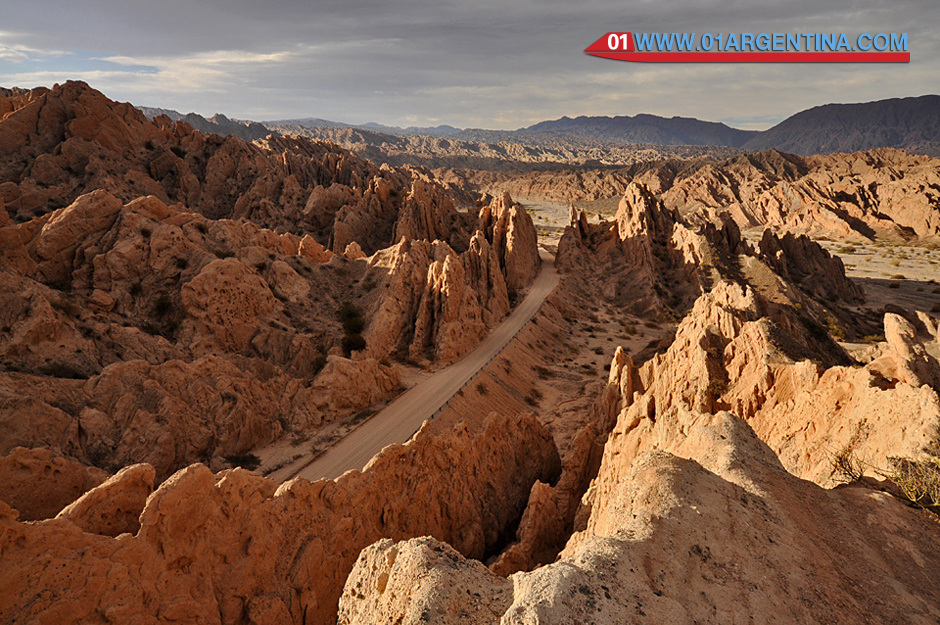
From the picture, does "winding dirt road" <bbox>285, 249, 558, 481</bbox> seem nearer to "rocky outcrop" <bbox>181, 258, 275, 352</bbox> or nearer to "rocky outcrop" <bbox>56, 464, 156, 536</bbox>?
"rocky outcrop" <bbox>181, 258, 275, 352</bbox>

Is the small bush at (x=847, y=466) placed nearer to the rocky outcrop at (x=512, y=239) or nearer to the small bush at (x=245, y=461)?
the small bush at (x=245, y=461)

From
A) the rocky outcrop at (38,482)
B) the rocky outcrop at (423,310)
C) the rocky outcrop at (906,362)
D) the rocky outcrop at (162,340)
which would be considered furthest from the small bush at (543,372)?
the rocky outcrop at (38,482)

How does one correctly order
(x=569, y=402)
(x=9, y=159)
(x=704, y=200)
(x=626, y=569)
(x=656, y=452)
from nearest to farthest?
(x=626, y=569) < (x=656, y=452) < (x=569, y=402) < (x=9, y=159) < (x=704, y=200)

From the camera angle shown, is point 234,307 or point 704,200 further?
point 704,200

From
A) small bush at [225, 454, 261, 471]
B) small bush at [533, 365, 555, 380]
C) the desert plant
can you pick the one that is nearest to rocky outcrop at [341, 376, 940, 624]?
the desert plant

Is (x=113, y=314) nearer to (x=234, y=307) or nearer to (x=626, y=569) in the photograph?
(x=234, y=307)

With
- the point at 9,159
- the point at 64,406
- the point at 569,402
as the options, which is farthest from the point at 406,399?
the point at 9,159
